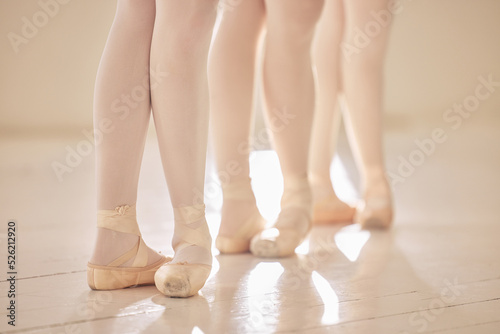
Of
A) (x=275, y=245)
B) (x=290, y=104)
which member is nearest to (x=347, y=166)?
(x=290, y=104)

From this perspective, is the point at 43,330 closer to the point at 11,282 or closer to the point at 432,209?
the point at 11,282

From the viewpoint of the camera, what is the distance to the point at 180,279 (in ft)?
3.64

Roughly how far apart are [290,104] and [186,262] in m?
0.54

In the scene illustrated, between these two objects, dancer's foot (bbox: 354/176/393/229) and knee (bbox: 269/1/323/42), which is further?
dancer's foot (bbox: 354/176/393/229)

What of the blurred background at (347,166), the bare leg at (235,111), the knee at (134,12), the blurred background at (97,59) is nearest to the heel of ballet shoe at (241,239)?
the bare leg at (235,111)

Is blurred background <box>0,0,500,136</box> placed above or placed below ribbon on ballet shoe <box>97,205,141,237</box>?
above

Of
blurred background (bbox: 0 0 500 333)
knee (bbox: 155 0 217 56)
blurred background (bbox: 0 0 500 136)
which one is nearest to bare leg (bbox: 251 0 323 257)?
blurred background (bbox: 0 0 500 333)

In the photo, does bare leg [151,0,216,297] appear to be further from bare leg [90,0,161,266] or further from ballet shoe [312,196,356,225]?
ballet shoe [312,196,356,225]

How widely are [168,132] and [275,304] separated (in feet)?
1.06

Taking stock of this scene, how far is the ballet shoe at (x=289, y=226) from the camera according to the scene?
1461mm

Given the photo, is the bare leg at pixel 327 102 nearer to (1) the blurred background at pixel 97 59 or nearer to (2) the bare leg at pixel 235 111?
(2) the bare leg at pixel 235 111

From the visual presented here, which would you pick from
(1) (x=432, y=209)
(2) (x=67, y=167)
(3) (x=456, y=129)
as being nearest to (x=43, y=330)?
(1) (x=432, y=209)

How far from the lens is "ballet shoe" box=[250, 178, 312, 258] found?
57.5 inches

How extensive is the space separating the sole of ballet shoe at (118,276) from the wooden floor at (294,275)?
0.02 meters
